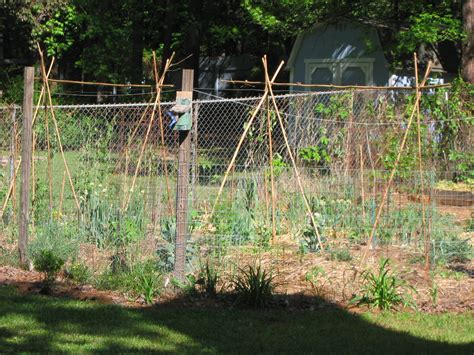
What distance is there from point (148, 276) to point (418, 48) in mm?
14397

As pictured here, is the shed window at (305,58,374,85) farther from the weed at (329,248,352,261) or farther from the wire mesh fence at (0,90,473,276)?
the weed at (329,248,352,261)

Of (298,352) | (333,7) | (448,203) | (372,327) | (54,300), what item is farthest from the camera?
(333,7)

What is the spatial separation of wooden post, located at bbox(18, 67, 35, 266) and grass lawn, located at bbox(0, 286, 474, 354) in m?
1.44

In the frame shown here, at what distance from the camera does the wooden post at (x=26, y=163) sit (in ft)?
29.4

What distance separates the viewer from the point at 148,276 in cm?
776

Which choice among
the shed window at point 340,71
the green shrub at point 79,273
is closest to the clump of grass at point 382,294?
the green shrub at point 79,273

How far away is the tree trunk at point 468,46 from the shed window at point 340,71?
13.8 ft

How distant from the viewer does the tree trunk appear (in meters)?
16.4

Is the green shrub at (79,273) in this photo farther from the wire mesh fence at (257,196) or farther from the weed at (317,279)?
the weed at (317,279)

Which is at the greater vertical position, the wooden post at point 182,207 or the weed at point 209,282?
the wooden post at point 182,207

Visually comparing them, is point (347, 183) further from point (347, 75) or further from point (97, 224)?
point (347, 75)

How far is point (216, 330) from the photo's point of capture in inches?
261

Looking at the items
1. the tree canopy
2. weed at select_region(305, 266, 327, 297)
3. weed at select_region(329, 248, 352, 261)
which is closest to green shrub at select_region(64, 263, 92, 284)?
weed at select_region(305, 266, 327, 297)

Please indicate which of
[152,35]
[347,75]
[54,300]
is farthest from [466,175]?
[152,35]
